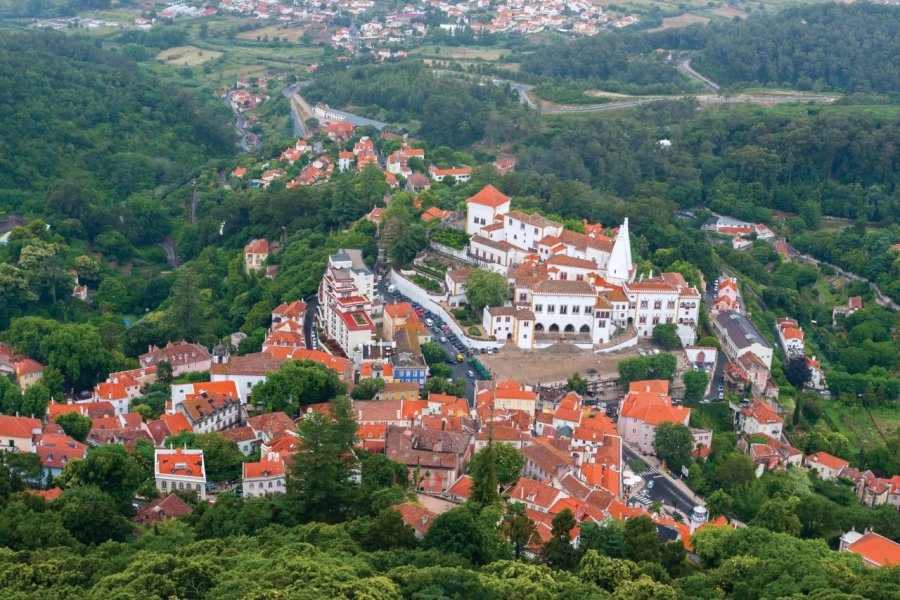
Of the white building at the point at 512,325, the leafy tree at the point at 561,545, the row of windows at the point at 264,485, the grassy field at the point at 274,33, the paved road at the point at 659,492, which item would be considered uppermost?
the leafy tree at the point at 561,545

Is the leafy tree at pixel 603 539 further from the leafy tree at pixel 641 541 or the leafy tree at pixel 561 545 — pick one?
the leafy tree at pixel 561 545

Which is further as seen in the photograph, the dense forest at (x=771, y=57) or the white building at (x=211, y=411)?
the dense forest at (x=771, y=57)

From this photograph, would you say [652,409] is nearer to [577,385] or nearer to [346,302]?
[577,385]

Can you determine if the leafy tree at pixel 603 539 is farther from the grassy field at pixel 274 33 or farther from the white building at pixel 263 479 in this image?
the grassy field at pixel 274 33

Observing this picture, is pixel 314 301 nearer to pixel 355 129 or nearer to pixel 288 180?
pixel 288 180

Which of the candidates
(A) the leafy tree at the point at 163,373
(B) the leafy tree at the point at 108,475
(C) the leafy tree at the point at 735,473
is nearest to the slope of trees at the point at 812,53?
(C) the leafy tree at the point at 735,473

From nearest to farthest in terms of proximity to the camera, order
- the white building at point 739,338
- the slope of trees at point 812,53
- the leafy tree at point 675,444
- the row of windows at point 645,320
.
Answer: the leafy tree at point 675,444
the row of windows at point 645,320
the white building at point 739,338
the slope of trees at point 812,53

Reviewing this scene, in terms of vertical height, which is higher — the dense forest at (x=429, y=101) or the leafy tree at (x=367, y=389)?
the leafy tree at (x=367, y=389)

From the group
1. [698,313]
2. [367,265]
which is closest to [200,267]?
[367,265]

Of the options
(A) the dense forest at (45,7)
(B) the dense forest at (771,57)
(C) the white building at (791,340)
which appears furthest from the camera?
(A) the dense forest at (45,7)

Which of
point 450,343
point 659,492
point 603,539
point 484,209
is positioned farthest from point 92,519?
point 484,209
